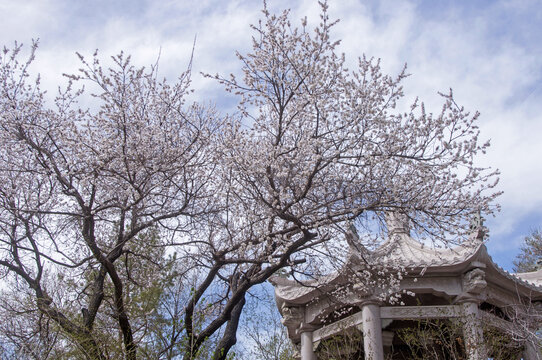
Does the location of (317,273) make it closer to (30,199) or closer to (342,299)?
(342,299)

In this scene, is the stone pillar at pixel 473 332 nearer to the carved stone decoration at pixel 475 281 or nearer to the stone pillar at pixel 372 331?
the carved stone decoration at pixel 475 281

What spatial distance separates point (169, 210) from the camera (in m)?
8.11

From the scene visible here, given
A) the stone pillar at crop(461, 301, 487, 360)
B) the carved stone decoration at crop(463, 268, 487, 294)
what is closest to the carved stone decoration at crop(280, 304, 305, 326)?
the stone pillar at crop(461, 301, 487, 360)

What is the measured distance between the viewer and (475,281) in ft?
30.3

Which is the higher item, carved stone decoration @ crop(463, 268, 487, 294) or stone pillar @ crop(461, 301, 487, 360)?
carved stone decoration @ crop(463, 268, 487, 294)

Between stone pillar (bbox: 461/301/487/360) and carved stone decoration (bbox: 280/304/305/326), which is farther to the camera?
carved stone decoration (bbox: 280/304/305/326)

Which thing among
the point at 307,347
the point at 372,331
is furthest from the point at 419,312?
the point at 307,347

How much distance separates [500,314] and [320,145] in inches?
267

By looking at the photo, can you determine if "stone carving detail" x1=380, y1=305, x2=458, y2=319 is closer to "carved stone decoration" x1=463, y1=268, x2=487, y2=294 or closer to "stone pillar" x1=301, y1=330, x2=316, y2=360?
"carved stone decoration" x1=463, y1=268, x2=487, y2=294

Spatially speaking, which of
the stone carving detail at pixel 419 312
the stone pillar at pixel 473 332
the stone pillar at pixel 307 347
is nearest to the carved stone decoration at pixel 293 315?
the stone pillar at pixel 307 347

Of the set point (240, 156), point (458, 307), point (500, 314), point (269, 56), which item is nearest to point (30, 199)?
point (240, 156)

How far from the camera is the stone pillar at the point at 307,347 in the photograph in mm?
10898

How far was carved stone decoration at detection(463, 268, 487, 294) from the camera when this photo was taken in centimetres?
924

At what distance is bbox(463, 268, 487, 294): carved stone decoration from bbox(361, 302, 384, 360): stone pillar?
5.60 feet
